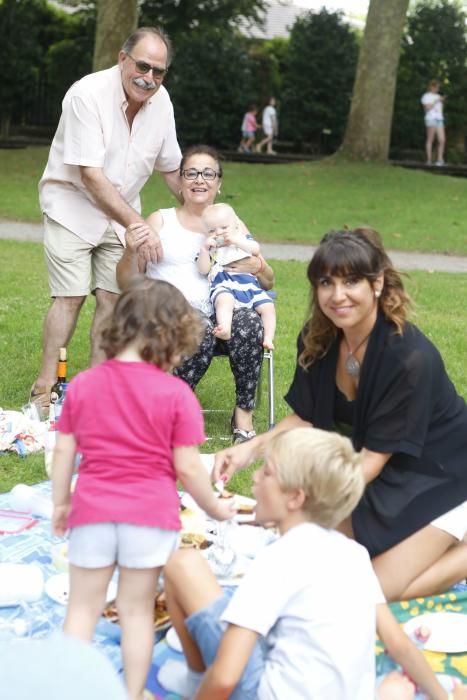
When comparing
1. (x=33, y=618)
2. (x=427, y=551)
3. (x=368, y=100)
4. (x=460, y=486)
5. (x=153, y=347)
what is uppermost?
(x=368, y=100)

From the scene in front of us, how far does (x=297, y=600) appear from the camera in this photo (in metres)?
2.55

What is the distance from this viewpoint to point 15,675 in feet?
6.87

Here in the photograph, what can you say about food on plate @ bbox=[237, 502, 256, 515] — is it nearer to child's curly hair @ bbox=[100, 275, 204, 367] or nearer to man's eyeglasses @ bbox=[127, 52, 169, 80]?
child's curly hair @ bbox=[100, 275, 204, 367]

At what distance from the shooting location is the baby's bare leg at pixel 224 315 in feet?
17.1

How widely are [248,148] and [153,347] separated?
1932cm

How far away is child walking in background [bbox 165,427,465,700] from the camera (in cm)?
252

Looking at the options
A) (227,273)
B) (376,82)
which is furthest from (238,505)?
(376,82)

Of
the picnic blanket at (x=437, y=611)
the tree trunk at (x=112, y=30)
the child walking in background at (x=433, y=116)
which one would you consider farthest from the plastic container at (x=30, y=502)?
the child walking in background at (x=433, y=116)

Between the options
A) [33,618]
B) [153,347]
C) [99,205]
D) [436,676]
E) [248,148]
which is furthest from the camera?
[248,148]

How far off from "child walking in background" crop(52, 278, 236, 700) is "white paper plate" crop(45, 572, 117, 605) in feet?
2.04

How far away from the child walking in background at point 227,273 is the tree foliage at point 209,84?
613 inches

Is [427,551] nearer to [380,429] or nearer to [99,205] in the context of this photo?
[380,429]

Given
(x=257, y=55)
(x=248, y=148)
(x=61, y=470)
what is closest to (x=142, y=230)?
(x=61, y=470)

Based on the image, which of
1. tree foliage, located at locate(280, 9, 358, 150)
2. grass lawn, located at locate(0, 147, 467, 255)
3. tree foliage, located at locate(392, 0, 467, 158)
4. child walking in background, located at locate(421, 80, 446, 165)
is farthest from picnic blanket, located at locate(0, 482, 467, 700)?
tree foliage, located at locate(392, 0, 467, 158)
